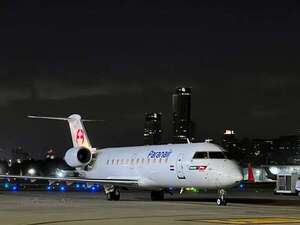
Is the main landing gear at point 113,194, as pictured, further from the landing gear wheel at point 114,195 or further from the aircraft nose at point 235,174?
the aircraft nose at point 235,174

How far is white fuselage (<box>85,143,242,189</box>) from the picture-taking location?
3747 centimetres

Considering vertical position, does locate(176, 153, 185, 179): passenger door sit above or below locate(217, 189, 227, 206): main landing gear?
above

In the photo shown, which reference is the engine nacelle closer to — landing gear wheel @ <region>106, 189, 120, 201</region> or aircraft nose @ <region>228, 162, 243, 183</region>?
landing gear wheel @ <region>106, 189, 120, 201</region>

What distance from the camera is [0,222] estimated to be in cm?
2236

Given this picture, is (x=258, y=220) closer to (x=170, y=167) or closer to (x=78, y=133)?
(x=170, y=167)

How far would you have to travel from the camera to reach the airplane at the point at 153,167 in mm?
37656

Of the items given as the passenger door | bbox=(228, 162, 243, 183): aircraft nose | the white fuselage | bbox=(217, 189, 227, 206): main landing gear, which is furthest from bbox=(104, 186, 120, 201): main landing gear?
bbox=(228, 162, 243, 183): aircraft nose

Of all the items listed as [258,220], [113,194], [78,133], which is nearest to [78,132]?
[78,133]

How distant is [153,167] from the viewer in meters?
42.2

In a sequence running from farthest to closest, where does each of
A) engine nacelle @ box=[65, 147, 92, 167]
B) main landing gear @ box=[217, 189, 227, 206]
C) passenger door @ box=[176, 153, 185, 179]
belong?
1. engine nacelle @ box=[65, 147, 92, 167]
2. passenger door @ box=[176, 153, 185, 179]
3. main landing gear @ box=[217, 189, 227, 206]

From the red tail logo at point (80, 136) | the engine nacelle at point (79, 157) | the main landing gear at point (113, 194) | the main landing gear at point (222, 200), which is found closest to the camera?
the main landing gear at point (222, 200)

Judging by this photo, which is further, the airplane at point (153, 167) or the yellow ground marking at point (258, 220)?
the airplane at point (153, 167)

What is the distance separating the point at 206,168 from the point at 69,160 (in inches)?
610

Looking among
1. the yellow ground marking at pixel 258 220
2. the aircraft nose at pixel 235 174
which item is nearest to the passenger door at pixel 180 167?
the aircraft nose at pixel 235 174
